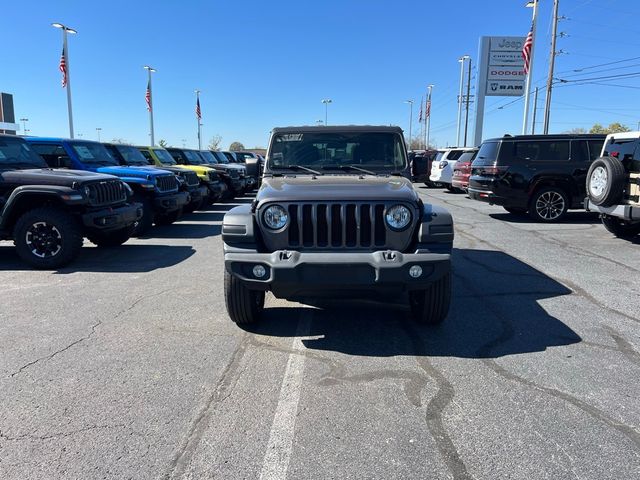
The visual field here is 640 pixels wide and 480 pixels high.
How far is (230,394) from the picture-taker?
3.37 m

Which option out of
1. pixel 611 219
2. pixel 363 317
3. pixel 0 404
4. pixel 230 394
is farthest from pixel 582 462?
pixel 611 219

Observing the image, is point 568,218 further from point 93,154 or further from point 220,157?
point 220,157

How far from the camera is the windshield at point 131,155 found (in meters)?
12.0

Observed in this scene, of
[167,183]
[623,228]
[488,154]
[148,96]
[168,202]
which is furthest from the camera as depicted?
[148,96]

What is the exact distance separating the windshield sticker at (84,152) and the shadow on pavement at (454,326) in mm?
7055

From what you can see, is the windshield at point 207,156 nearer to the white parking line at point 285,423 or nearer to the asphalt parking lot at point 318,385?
the asphalt parking lot at point 318,385

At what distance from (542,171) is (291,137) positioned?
316 inches

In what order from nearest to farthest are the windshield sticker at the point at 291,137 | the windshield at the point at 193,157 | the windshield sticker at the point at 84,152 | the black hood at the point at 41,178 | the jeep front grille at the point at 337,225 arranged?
the jeep front grille at the point at 337,225
the windshield sticker at the point at 291,137
the black hood at the point at 41,178
the windshield sticker at the point at 84,152
the windshield at the point at 193,157

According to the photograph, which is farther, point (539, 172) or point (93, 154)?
point (539, 172)

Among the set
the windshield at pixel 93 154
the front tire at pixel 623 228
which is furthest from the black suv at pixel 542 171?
the windshield at pixel 93 154

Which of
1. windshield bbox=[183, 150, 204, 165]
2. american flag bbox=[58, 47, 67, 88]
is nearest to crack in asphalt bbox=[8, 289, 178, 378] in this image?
windshield bbox=[183, 150, 204, 165]

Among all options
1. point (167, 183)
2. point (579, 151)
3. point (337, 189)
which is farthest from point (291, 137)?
point (579, 151)

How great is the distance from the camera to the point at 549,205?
1181 centimetres

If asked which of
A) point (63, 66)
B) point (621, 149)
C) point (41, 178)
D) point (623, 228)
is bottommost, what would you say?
point (623, 228)
